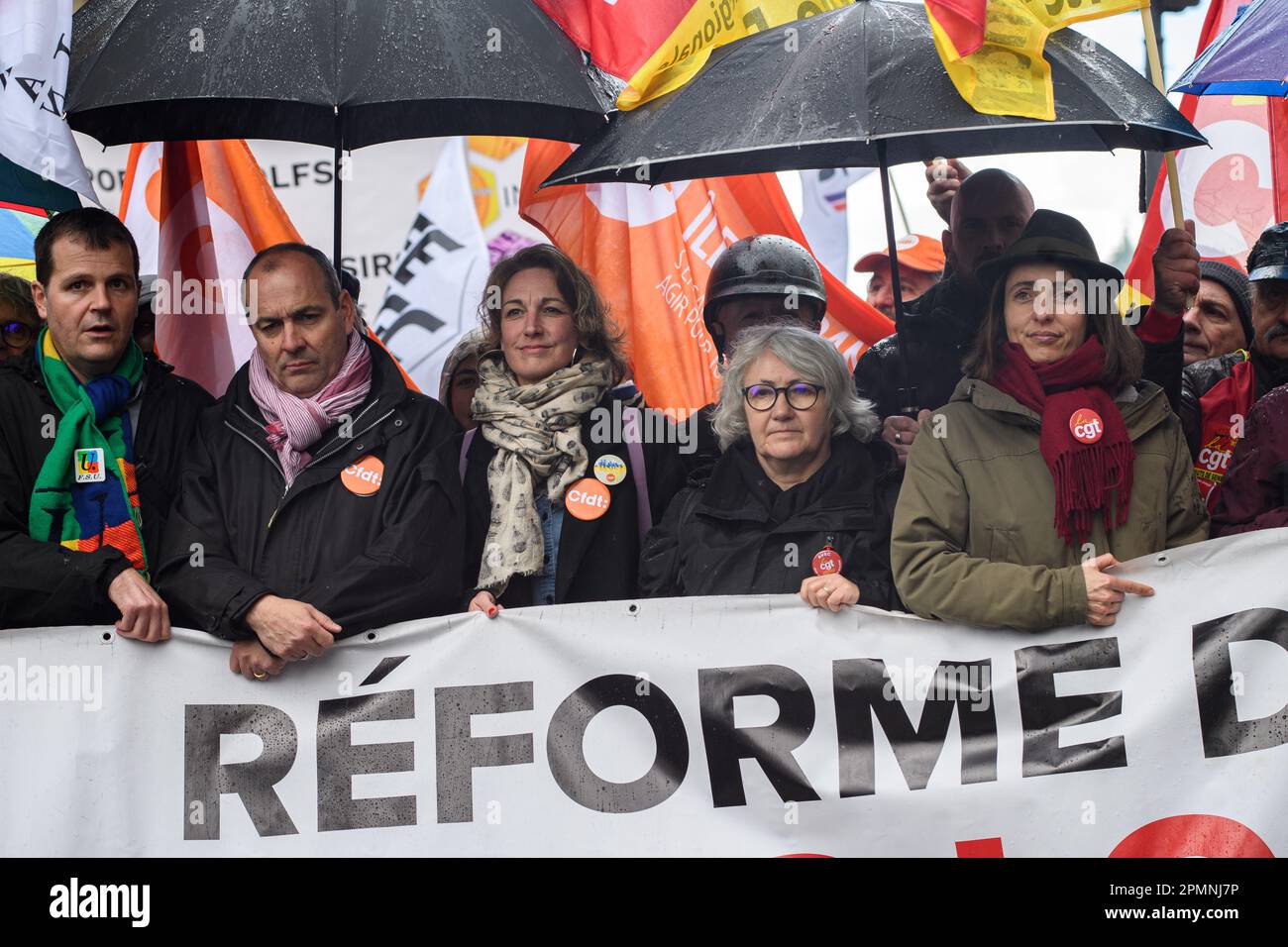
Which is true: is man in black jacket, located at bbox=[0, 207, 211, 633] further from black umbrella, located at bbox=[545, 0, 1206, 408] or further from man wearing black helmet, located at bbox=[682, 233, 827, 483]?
man wearing black helmet, located at bbox=[682, 233, 827, 483]

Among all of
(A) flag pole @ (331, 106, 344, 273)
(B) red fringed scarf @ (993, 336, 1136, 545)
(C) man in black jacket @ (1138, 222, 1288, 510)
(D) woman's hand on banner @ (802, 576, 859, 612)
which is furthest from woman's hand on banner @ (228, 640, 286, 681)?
(C) man in black jacket @ (1138, 222, 1288, 510)

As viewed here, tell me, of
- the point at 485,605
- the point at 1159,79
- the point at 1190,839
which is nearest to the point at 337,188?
the point at 485,605

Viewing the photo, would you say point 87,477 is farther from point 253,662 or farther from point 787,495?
point 787,495

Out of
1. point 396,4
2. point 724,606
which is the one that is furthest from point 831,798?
point 396,4

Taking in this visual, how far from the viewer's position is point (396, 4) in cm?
529

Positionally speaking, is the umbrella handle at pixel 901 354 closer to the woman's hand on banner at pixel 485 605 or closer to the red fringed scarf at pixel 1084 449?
the red fringed scarf at pixel 1084 449

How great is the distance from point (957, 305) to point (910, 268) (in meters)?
2.72

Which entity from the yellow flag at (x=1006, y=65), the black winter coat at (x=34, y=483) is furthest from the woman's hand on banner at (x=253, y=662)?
the yellow flag at (x=1006, y=65)

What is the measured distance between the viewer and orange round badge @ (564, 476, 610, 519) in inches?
204

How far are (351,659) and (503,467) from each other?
778 mm

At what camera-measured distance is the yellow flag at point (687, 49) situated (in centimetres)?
546

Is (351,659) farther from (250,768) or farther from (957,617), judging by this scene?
(957,617)

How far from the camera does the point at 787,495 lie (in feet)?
16.3

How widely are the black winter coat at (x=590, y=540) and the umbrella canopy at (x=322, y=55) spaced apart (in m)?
1.12
